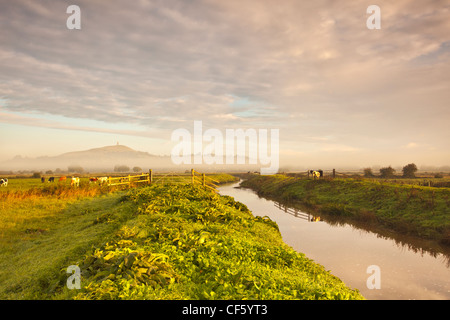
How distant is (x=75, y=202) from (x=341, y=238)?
23.1 meters

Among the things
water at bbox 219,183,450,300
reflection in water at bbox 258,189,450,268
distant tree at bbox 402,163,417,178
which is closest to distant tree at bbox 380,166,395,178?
distant tree at bbox 402,163,417,178

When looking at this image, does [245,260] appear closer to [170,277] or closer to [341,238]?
[170,277]

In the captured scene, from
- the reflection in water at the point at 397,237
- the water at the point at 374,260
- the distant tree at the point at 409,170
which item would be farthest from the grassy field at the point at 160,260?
the distant tree at the point at 409,170

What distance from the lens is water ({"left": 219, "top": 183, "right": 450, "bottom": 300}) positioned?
35.9ft

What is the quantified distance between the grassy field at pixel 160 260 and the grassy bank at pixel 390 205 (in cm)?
1271

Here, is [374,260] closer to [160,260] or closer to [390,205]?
[160,260]

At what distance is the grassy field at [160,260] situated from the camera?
592cm

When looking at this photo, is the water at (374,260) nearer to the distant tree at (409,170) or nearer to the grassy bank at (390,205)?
the grassy bank at (390,205)

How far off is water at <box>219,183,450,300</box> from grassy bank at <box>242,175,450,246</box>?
3.53 meters

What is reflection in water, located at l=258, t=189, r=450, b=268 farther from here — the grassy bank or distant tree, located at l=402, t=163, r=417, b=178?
distant tree, located at l=402, t=163, r=417, b=178

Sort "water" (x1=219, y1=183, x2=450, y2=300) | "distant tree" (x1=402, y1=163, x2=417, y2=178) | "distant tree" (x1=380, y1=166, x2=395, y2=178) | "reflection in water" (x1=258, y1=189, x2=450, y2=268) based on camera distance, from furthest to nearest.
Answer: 1. "distant tree" (x1=402, y1=163, x2=417, y2=178)
2. "distant tree" (x1=380, y1=166, x2=395, y2=178)
3. "reflection in water" (x1=258, y1=189, x2=450, y2=268)
4. "water" (x1=219, y1=183, x2=450, y2=300)

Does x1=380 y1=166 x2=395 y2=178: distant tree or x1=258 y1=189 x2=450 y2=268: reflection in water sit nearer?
x1=258 y1=189 x2=450 y2=268: reflection in water
